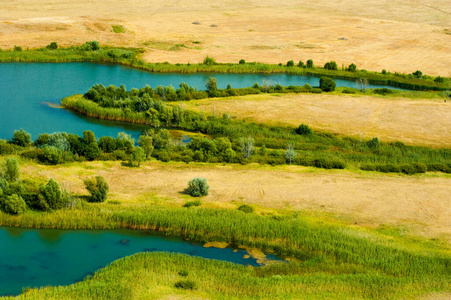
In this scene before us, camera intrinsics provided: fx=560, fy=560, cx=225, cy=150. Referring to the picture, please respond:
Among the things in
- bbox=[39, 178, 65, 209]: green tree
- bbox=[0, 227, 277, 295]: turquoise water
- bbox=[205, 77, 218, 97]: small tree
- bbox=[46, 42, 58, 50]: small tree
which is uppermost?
bbox=[46, 42, 58, 50]: small tree

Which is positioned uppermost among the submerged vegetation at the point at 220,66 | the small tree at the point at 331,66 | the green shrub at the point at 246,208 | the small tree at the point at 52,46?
the small tree at the point at 52,46

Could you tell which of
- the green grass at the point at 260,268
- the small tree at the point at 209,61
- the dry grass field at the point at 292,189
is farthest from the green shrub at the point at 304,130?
the small tree at the point at 209,61

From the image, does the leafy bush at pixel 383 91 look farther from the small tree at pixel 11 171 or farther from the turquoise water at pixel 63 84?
the small tree at pixel 11 171

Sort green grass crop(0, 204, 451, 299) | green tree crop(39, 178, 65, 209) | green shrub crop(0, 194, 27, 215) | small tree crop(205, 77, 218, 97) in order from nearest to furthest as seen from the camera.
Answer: green grass crop(0, 204, 451, 299) < green shrub crop(0, 194, 27, 215) < green tree crop(39, 178, 65, 209) < small tree crop(205, 77, 218, 97)

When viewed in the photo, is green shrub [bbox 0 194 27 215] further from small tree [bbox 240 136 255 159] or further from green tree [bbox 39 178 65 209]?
small tree [bbox 240 136 255 159]

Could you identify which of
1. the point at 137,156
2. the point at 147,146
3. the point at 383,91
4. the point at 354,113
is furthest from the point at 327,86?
the point at 137,156

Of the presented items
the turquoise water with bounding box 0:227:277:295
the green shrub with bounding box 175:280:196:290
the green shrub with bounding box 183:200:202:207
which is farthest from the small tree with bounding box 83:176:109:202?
the green shrub with bounding box 175:280:196:290
